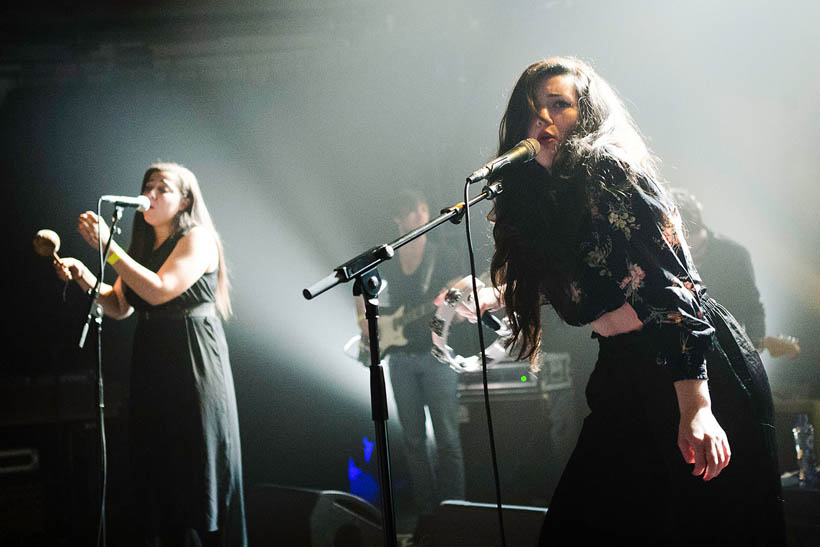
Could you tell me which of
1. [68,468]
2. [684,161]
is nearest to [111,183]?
[68,468]

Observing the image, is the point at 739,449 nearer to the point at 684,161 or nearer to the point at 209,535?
the point at 684,161

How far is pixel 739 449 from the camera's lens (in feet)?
Answer: 4.83

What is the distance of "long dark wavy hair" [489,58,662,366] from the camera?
1.59 meters

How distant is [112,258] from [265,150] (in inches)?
42.5

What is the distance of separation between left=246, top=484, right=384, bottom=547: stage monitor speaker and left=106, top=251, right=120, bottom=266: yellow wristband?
1236mm

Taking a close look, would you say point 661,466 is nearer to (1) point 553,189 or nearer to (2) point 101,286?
(1) point 553,189

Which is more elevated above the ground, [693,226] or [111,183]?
[111,183]

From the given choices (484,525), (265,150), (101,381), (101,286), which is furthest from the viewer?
(265,150)

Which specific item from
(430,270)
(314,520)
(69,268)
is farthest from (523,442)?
(69,268)

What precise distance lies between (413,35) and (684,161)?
5.00 ft

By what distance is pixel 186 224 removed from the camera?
3.41 metres

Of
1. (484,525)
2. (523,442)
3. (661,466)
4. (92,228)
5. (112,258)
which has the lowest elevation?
(484,525)

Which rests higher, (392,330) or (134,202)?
(134,202)

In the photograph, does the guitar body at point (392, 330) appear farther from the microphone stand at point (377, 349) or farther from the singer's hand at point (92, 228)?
the microphone stand at point (377, 349)
